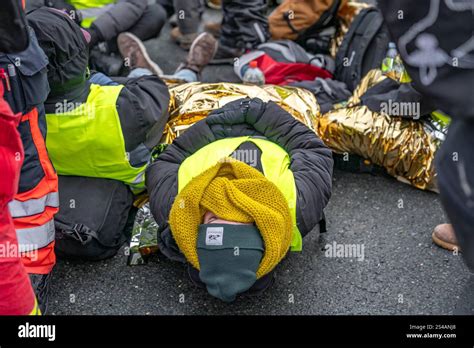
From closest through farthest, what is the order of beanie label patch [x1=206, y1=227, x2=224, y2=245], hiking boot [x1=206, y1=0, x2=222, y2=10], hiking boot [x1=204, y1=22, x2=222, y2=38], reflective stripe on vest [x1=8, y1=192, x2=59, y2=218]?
1. beanie label patch [x1=206, y1=227, x2=224, y2=245]
2. reflective stripe on vest [x1=8, y1=192, x2=59, y2=218]
3. hiking boot [x1=204, y1=22, x2=222, y2=38]
4. hiking boot [x1=206, y1=0, x2=222, y2=10]

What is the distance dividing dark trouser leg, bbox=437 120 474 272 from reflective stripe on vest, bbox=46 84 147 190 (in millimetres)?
1434

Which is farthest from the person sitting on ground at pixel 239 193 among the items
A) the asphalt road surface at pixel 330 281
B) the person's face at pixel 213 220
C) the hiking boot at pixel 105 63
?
the hiking boot at pixel 105 63

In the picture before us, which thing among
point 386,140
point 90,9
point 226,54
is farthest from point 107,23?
point 386,140

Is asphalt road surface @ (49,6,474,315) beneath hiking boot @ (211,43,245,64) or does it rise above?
beneath

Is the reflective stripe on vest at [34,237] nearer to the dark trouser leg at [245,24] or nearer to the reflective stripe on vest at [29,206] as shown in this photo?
the reflective stripe on vest at [29,206]

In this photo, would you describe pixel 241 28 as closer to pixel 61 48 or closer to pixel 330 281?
pixel 61 48

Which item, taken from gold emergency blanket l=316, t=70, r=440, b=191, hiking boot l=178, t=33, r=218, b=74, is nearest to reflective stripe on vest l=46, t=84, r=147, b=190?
gold emergency blanket l=316, t=70, r=440, b=191

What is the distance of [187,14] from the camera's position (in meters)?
3.67

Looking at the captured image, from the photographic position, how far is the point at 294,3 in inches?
138

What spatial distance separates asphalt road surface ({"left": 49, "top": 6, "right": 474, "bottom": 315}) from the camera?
222cm

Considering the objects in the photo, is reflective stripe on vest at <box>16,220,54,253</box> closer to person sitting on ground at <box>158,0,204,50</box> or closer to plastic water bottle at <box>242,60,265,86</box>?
plastic water bottle at <box>242,60,265,86</box>

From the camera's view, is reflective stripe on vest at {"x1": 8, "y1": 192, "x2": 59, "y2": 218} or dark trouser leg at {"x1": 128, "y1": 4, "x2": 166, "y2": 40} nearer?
reflective stripe on vest at {"x1": 8, "y1": 192, "x2": 59, "y2": 218}

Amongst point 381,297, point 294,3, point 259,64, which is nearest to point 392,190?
point 381,297

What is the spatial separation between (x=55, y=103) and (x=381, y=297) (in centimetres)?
124
